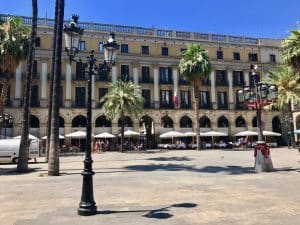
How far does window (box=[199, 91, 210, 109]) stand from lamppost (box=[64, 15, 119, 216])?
42611mm

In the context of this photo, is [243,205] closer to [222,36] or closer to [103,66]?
[103,66]

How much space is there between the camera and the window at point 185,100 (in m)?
51.6

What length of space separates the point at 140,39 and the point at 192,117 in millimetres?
13358

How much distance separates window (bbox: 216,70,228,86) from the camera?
53844mm

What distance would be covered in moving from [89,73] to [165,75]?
4210 cm

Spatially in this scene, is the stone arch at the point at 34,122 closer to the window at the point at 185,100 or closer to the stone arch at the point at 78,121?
the stone arch at the point at 78,121

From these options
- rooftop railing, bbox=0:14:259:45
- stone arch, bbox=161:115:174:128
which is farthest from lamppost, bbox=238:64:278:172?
rooftop railing, bbox=0:14:259:45

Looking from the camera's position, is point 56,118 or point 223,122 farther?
point 223,122

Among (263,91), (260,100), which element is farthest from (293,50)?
(260,100)

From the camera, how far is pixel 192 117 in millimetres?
51688

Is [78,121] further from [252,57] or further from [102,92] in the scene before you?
[252,57]

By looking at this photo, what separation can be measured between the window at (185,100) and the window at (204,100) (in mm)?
1862

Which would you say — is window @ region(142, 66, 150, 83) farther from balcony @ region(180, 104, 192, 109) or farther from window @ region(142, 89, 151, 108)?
balcony @ region(180, 104, 192, 109)

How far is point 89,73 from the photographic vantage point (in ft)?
32.4
